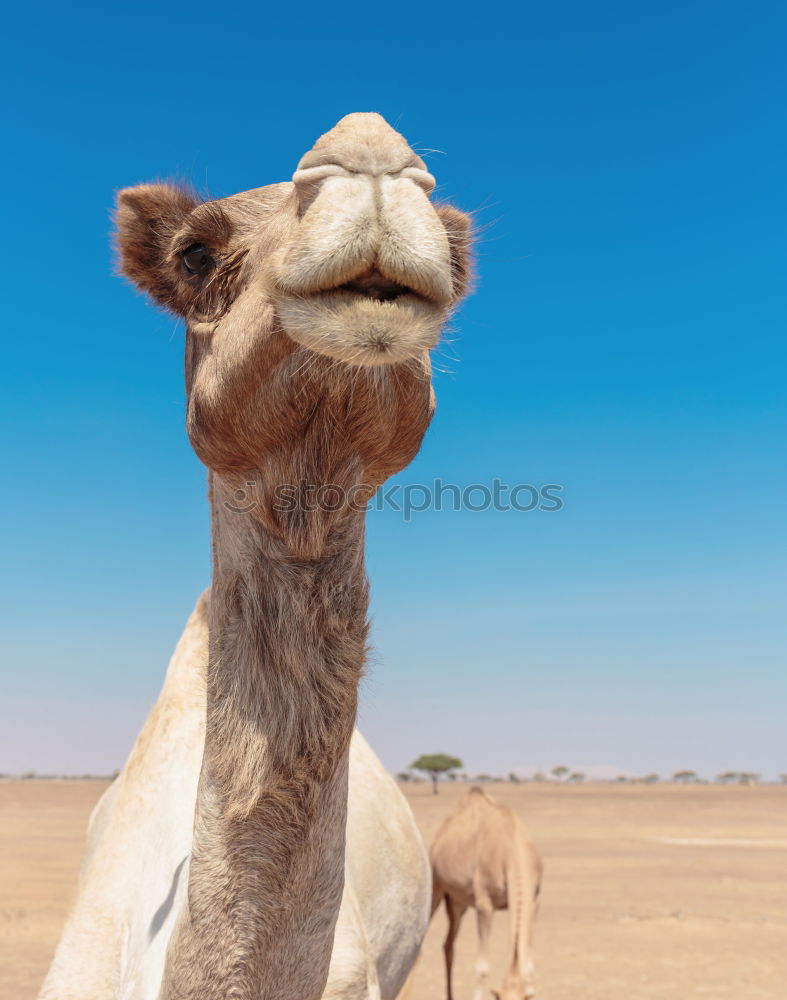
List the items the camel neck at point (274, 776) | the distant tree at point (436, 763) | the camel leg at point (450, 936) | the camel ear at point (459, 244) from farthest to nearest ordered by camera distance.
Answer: the distant tree at point (436, 763) < the camel leg at point (450, 936) < the camel ear at point (459, 244) < the camel neck at point (274, 776)

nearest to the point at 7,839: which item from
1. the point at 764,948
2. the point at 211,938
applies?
the point at 764,948

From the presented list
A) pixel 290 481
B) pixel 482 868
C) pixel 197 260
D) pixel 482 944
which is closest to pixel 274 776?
pixel 290 481

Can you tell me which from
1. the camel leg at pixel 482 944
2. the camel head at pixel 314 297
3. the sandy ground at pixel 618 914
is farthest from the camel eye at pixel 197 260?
the sandy ground at pixel 618 914

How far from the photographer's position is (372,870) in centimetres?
412

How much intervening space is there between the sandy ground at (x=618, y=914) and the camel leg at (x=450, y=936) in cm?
66

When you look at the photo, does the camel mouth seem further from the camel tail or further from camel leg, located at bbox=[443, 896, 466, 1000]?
camel leg, located at bbox=[443, 896, 466, 1000]

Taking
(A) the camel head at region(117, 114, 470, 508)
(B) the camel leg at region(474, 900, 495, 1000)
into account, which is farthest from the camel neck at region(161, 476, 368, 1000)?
(B) the camel leg at region(474, 900, 495, 1000)

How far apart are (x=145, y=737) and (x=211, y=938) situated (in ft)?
4.85

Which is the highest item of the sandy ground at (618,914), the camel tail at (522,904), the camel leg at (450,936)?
the camel tail at (522,904)

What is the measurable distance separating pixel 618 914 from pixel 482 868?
504 cm

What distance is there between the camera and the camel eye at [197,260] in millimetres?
2489

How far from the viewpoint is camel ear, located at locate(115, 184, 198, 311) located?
2.71 m

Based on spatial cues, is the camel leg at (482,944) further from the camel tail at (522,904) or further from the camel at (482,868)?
the camel tail at (522,904)

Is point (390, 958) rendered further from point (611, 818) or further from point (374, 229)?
point (611, 818)
